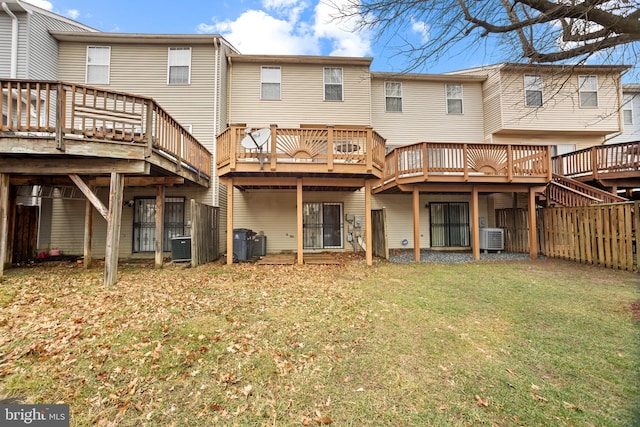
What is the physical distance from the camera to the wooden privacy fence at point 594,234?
22.8ft

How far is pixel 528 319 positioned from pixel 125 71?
578 inches

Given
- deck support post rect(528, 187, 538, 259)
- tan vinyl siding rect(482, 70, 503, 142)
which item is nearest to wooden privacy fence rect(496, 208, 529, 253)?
deck support post rect(528, 187, 538, 259)

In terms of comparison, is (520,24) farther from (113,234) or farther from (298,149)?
(113,234)

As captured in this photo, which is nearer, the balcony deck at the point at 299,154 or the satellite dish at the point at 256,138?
the satellite dish at the point at 256,138

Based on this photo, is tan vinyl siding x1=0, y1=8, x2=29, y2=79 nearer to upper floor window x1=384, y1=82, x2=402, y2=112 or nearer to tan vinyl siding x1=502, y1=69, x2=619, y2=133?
upper floor window x1=384, y1=82, x2=402, y2=112

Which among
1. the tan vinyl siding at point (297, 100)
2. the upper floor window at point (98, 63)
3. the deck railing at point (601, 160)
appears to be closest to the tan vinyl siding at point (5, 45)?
the upper floor window at point (98, 63)

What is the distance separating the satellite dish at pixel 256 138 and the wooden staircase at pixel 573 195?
407 inches

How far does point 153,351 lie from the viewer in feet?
9.97

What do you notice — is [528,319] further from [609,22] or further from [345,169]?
[345,169]

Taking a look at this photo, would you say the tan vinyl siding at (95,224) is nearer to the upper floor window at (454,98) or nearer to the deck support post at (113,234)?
the deck support post at (113,234)

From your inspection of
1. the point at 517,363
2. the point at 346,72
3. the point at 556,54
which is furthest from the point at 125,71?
the point at 517,363

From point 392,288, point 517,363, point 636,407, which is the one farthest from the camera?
point 392,288

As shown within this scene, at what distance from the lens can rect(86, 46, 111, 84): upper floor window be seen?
10.4 m
